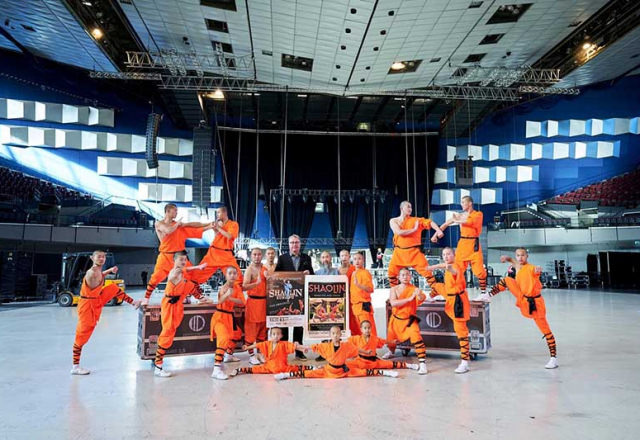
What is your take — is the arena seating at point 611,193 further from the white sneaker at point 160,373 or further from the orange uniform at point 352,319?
the white sneaker at point 160,373

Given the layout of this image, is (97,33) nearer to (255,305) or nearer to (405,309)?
(255,305)

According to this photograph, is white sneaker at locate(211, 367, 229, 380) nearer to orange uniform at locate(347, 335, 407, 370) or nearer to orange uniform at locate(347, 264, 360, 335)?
orange uniform at locate(347, 335, 407, 370)

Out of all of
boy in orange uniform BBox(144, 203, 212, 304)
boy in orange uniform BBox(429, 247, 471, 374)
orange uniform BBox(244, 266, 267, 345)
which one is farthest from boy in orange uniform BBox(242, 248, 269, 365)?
boy in orange uniform BBox(429, 247, 471, 374)

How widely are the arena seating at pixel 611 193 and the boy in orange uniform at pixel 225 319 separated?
2311 cm

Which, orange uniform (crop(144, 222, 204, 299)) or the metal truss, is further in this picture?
the metal truss

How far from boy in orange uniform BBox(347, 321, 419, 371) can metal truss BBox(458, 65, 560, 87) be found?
1420 centimetres

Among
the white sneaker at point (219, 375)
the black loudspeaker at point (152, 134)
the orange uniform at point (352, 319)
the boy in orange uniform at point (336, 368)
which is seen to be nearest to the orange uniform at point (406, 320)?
the boy in orange uniform at point (336, 368)

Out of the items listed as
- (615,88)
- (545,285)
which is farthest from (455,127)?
(545,285)

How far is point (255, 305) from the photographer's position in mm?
6152

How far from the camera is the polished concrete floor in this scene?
334cm

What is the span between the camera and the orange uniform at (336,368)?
5.14 meters

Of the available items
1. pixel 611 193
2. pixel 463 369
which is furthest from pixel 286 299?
pixel 611 193

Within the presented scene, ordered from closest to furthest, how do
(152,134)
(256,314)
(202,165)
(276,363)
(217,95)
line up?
(276,363), (256,314), (152,134), (202,165), (217,95)

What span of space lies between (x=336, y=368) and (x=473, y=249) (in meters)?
2.90
